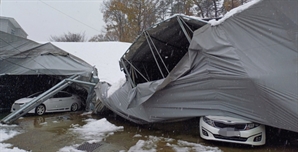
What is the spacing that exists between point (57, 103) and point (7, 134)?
14.3 ft

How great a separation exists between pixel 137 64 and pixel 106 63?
10783 mm

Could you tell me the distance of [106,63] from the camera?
19562 mm

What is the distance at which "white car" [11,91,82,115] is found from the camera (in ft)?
33.9

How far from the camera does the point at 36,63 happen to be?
10.3 m

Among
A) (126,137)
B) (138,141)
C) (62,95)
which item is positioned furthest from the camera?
(62,95)

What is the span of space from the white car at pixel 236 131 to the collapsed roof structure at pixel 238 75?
163 mm

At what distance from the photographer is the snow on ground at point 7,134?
532cm

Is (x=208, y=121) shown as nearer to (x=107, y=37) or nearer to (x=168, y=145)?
(x=168, y=145)

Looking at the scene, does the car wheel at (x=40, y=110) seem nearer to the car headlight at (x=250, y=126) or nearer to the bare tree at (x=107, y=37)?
the car headlight at (x=250, y=126)

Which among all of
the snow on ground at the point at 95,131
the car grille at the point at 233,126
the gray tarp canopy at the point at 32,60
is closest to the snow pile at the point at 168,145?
the car grille at the point at 233,126

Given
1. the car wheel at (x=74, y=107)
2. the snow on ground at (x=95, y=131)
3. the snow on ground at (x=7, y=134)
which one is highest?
the car wheel at (x=74, y=107)

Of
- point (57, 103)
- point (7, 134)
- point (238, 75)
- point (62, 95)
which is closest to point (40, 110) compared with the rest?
point (57, 103)

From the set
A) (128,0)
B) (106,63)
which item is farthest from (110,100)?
(128,0)

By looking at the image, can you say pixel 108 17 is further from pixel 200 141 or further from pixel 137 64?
pixel 200 141
